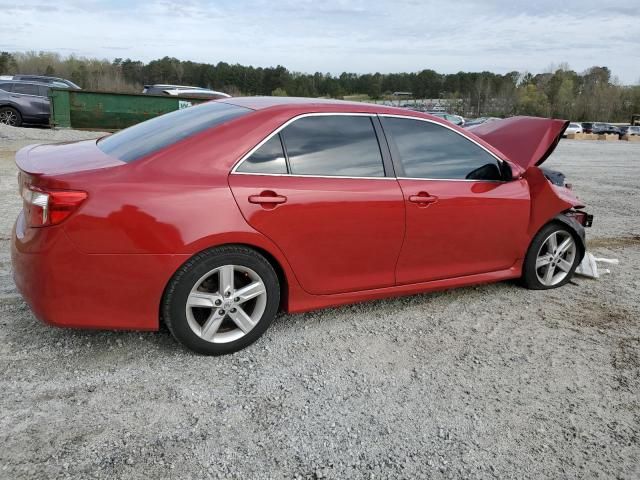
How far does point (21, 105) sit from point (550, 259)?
702 inches

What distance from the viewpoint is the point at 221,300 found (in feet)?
10.6

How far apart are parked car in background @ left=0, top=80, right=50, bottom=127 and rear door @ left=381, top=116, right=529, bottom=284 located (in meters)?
16.9

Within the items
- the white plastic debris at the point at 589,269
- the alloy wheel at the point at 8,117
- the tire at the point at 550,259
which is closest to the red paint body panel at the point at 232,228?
the tire at the point at 550,259

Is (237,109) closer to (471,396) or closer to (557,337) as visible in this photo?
(471,396)

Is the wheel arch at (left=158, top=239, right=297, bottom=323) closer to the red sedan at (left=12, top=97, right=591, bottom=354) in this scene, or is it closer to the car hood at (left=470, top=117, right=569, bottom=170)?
the red sedan at (left=12, top=97, right=591, bottom=354)

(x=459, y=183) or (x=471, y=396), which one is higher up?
(x=459, y=183)

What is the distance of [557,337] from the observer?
389 centimetres

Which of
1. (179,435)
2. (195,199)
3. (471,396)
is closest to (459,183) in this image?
(471,396)

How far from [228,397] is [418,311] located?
1.81 meters

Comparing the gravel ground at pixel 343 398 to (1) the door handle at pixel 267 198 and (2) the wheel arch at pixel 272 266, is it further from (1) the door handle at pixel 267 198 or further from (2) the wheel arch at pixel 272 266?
(1) the door handle at pixel 267 198

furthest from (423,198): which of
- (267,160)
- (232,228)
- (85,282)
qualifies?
(85,282)

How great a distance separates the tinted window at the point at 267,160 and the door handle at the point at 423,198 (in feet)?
3.20

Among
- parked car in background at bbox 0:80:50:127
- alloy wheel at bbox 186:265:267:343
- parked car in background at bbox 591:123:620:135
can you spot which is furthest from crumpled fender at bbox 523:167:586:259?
parked car in background at bbox 591:123:620:135

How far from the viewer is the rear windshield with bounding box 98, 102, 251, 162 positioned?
3277 mm
